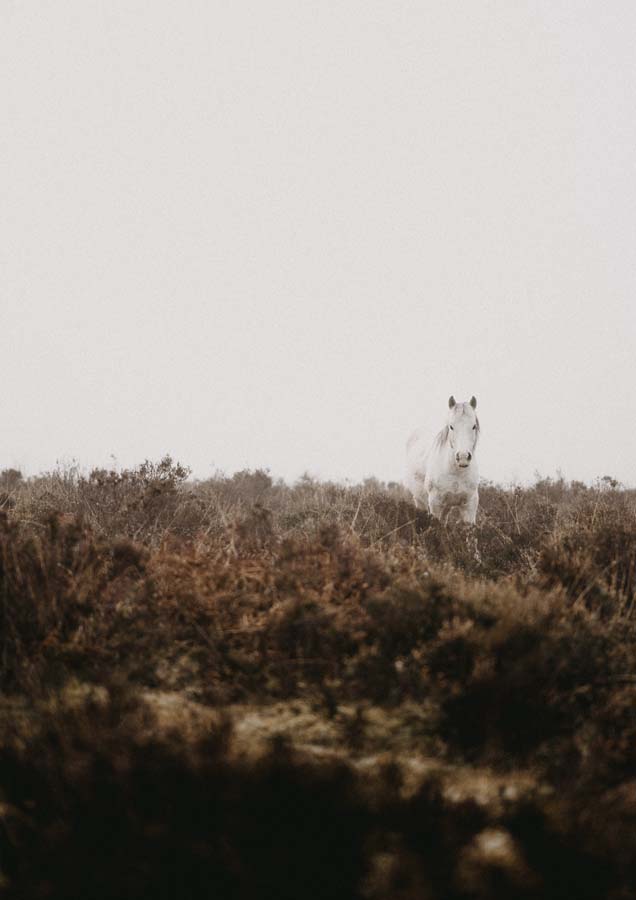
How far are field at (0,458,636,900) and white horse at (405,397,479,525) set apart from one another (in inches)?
135

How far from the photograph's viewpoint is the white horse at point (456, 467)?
6.79 metres

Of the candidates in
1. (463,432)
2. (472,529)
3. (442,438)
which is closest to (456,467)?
(463,432)

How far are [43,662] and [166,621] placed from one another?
54cm

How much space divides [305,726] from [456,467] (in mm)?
5375

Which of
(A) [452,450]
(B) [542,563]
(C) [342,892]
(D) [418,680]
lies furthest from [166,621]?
(A) [452,450]

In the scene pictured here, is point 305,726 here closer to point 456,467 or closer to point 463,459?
point 463,459

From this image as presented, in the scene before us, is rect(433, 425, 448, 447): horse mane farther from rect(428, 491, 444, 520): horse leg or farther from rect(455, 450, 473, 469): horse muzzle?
rect(455, 450, 473, 469): horse muzzle

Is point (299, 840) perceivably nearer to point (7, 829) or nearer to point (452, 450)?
point (7, 829)

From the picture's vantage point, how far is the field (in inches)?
61.6

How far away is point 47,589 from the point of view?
2664mm

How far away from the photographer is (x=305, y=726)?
2143 millimetres

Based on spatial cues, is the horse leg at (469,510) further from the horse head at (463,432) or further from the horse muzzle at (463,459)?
the horse muzzle at (463,459)

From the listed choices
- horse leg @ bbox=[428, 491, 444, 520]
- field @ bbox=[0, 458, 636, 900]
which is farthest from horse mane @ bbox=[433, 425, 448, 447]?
field @ bbox=[0, 458, 636, 900]

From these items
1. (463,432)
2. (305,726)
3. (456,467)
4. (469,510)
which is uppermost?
(463,432)
